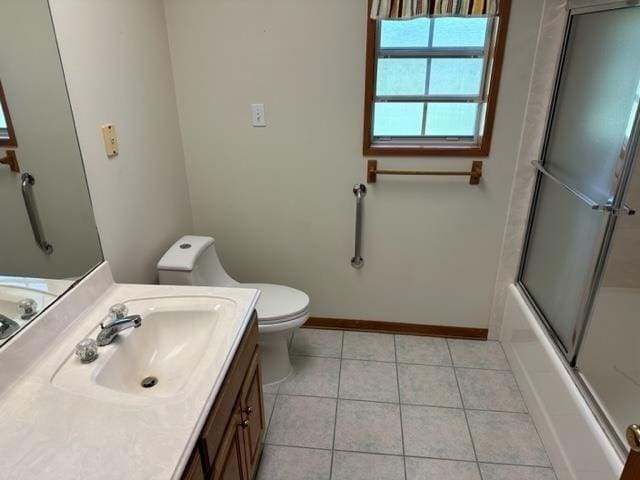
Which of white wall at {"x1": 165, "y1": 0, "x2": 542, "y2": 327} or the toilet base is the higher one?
white wall at {"x1": 165, "y1": 0, "x2": 542, "y2": 327}

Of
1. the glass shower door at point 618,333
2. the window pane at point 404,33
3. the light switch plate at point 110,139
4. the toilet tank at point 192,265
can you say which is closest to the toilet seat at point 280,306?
the toilet tank at point 192,265

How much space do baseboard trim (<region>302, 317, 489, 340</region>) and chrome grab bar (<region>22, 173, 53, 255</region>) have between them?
1635 mm

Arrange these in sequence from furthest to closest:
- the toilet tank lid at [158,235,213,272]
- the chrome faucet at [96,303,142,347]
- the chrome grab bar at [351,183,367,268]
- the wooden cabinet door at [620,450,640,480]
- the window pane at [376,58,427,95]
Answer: the chrome grab bar at [351,183,367,268] → the window pane at [376,58,427,95] → the toilet tank lid at [158,235,213,272] → the chrome faucet at [96,303,142,347] → the wooden cabinet door at [620,450,640,480]

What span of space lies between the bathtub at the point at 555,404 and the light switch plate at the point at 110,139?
1.96 meters

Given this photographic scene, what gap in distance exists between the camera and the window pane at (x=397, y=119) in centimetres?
217

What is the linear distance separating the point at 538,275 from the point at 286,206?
1340mm

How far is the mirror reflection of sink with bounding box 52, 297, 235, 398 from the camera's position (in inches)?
45.1

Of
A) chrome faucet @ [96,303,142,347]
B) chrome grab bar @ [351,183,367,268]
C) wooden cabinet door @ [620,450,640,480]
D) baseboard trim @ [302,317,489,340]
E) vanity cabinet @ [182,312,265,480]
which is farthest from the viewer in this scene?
baseboard trim @ [302,317,489,340]

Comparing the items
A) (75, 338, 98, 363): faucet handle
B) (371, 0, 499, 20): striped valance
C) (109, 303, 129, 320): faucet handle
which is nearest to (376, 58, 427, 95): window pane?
(371, 0, 499, 20): striped valance

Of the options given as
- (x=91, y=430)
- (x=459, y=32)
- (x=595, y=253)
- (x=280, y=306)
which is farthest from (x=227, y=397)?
(x=459, y=32)

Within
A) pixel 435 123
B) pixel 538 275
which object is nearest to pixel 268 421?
pixel 538 275

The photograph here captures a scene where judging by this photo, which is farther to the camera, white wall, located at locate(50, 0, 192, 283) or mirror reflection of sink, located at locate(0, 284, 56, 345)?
white wall, located at locate(50, 0, 192, 283)

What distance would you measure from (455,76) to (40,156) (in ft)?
5.87

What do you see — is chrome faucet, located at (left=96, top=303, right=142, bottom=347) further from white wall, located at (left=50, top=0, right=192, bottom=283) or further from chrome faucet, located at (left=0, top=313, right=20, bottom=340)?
white wall, located at (left=50, top=0, right=192, bottom=283)
